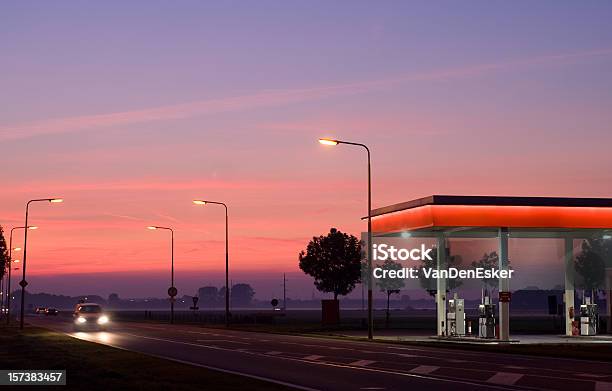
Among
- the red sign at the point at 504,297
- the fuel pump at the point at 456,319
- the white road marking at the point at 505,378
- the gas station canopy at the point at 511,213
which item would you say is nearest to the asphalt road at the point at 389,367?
the white road marking at the point at 505,378

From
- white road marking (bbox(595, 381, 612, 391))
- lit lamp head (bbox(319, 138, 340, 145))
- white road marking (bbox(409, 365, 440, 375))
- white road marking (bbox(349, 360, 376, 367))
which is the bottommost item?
white road marking (bbox(595, 381, 612, 391))

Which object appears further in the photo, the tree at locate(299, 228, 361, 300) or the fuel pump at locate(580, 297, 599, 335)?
the tree at locate(299, 228, 361, 300)

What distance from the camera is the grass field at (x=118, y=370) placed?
2142cm

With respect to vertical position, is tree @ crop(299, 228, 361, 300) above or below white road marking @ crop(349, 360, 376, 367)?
above

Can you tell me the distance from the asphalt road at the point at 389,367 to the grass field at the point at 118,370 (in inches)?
49.0

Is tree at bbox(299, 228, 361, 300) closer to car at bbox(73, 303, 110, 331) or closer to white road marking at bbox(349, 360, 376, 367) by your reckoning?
car at bbox(73, 303, 110, 331)

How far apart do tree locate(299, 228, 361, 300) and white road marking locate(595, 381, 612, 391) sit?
92657 millimetres

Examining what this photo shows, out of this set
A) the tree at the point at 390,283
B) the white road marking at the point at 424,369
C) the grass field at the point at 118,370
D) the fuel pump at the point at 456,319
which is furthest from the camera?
the tree at the point at 390,283

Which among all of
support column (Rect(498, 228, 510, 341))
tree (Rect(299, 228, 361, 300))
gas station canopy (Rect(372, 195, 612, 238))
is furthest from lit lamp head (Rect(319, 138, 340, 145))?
tree (Rect(299, 228, 361, 300))

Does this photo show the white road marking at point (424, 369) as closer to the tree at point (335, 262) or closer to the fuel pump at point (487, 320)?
the fuel pump at point (487, 320)

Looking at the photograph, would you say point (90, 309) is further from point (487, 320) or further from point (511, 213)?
point (511, 213)

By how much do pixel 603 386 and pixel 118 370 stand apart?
12.1 meters

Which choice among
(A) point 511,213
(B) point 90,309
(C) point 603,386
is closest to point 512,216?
(A) point 511,213

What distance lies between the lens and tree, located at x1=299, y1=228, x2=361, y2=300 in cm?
11612
